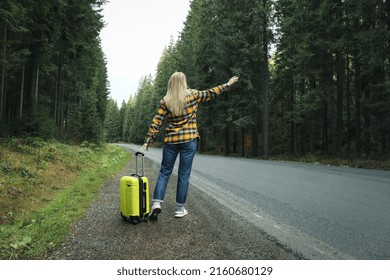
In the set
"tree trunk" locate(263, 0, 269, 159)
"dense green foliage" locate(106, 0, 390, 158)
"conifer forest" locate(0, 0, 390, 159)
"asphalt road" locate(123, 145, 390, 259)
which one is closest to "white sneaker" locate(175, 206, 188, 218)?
"asphalt road" locate(123, 145, 390, 259)

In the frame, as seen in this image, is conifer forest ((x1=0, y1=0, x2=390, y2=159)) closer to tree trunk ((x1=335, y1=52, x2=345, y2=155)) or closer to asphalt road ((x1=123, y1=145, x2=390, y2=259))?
tree trunk ((x1=335, y1=52, x2=345, y2=155))

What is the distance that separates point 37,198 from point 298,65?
17.9 meters

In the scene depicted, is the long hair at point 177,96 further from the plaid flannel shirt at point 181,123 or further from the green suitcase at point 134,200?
the green suitcase at point 134,200

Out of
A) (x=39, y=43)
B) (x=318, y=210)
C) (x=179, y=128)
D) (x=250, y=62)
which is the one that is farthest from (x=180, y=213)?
(x=250, y=62)

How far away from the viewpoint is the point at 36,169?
8.30 meters

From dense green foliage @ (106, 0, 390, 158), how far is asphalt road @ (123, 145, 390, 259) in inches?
334

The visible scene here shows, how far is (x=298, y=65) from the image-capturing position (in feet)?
62.4

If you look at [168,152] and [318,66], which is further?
[318,66]

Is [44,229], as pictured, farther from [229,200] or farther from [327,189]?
[327,189]

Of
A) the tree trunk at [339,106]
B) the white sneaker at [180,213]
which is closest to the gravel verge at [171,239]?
the white sneaker at [180,213]

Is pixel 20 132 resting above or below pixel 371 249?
above

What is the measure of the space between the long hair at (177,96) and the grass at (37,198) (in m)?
2.28
